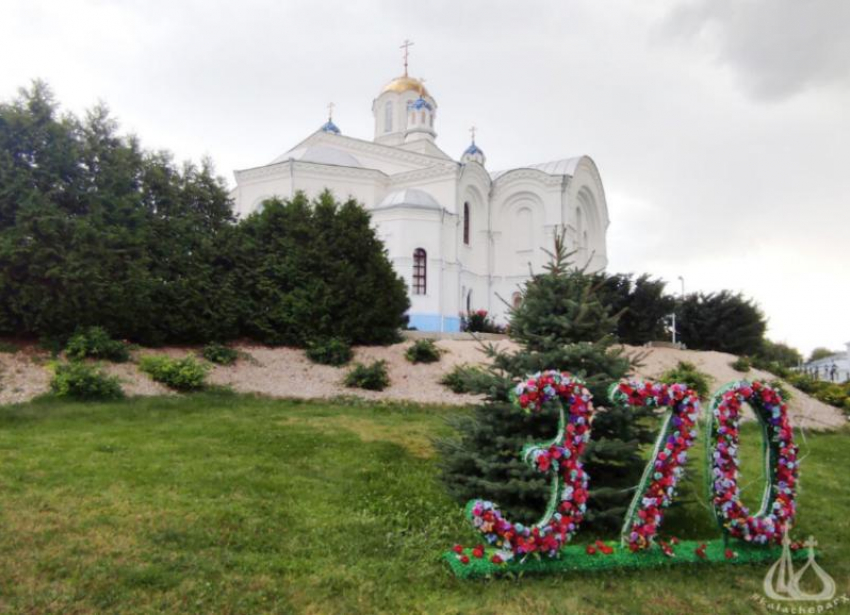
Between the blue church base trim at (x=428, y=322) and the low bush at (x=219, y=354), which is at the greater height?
the blue church base trim at (x=428, y=322)

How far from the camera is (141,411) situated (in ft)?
29.6

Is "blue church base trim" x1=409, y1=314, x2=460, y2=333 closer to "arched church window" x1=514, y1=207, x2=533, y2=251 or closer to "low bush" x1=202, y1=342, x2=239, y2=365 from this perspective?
"arched church window" x1=514, y1=207, x2=533, y2=251

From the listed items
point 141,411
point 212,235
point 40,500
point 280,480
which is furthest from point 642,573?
point 212,235

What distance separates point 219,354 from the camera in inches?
509

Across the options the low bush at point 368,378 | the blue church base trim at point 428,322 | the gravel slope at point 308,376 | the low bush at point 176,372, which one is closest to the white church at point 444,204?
the blue church base trim at point 428,322

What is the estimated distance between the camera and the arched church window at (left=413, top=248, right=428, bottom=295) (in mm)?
24578

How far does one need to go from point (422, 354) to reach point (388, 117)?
81.0ft

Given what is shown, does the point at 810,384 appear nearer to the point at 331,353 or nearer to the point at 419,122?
the point at 331,353

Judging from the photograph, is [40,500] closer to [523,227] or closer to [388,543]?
[388,543]

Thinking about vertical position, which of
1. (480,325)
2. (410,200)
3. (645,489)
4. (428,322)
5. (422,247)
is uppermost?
(410,200)

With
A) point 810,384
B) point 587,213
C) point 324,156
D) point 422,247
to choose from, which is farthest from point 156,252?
point 587,213

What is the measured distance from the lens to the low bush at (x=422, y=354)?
1415 centimetres

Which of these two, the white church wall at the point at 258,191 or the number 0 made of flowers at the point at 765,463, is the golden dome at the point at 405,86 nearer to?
the white church wall at the point at 258,191

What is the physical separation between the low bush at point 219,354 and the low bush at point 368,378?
2.69m
